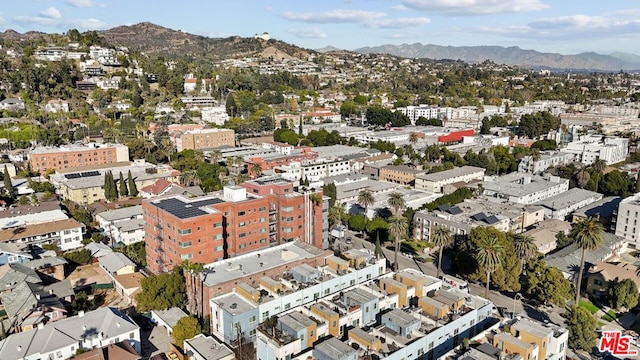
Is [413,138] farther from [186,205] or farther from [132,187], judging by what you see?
[186,205]

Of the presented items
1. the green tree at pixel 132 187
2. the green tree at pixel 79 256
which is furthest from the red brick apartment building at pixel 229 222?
the green tree at pixel 132 187

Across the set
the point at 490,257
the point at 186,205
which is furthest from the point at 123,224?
the point at 490,257

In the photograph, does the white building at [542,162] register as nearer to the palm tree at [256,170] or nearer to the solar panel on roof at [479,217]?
the solar panel on roof at [479,217]

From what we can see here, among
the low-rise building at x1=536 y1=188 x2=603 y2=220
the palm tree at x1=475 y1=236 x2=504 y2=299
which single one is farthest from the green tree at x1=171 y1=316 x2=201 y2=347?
the low-rise building at x1=536 y1=188 x2=603 y2=220

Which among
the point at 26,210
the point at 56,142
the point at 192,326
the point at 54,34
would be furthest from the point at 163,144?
the point at 54,34

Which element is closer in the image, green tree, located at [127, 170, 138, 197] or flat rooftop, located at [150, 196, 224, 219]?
flat rooftop, located at [150, 196, 224, 219]

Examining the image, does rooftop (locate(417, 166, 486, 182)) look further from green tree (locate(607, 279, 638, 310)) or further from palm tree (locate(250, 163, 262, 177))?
green tree (locate(607, 279, 638, 310))
